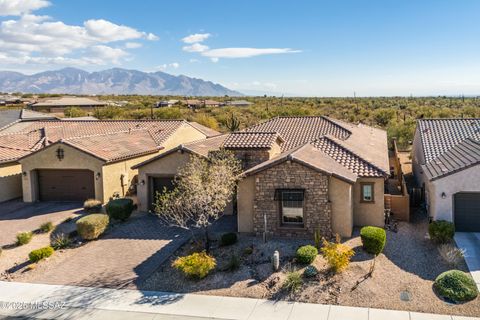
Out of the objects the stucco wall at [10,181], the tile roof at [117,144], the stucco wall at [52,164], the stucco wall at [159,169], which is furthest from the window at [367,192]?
the stucco wall at [10,181]

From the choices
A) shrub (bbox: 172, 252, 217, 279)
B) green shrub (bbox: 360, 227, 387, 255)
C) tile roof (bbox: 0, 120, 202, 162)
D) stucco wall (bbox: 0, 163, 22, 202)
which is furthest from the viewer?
tile roof (bbox: 0, 120, 202, 162)

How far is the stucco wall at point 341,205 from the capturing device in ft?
61.3

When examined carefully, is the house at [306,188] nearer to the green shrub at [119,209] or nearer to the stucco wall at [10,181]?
the green shrub at [119,209]

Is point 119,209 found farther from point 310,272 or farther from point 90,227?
point 310,272

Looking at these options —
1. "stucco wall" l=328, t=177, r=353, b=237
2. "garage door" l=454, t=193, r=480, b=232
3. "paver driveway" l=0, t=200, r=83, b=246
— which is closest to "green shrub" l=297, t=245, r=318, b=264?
"stucco wall" l=328, t=177, r=353, b=237

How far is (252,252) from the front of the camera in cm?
1769

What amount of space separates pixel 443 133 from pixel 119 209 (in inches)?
815

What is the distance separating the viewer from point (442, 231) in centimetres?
1784

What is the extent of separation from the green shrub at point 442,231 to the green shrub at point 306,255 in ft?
18.8

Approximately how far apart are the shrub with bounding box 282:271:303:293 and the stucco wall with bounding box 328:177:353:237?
15.6 feet

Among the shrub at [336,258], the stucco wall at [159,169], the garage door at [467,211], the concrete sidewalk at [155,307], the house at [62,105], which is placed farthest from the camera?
the house at [62,105]

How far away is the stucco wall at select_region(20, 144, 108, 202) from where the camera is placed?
86.7 feet

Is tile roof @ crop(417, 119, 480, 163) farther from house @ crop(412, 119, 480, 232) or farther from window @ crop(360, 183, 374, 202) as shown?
window @ crop(360, 183, 374, 202)

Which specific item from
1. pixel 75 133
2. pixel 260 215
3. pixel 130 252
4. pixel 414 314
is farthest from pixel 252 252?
pixel 75 133
